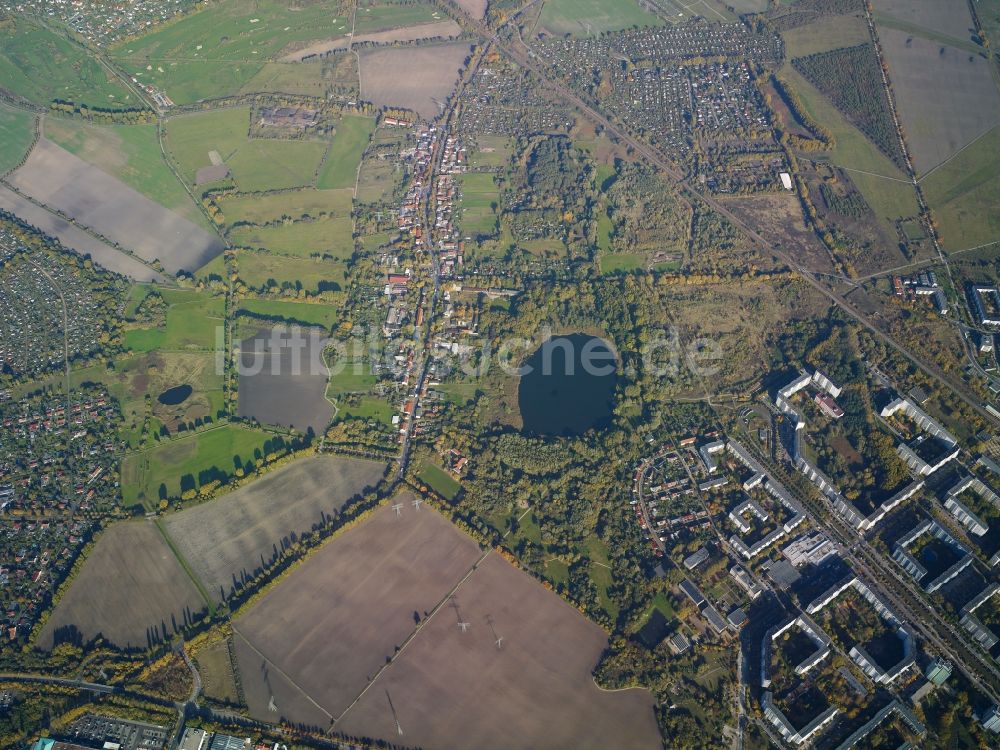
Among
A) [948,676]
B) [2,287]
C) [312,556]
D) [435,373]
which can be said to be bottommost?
[948,676]

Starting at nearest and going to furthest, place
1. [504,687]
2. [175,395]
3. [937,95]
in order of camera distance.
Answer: [504,687] → [175,395] → [937,95]

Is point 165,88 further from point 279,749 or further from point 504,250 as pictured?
point 279,749

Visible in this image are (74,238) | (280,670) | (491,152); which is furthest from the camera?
(491,152)

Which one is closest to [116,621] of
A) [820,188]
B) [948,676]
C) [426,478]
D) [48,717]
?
[48,717]

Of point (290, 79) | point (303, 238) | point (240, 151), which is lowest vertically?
point (303, 238)

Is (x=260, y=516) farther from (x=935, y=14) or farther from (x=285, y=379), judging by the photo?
(x=935, y=14)

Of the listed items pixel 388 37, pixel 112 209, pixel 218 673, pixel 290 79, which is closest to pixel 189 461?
pixel 218 673

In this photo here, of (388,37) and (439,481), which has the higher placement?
(388,37)
